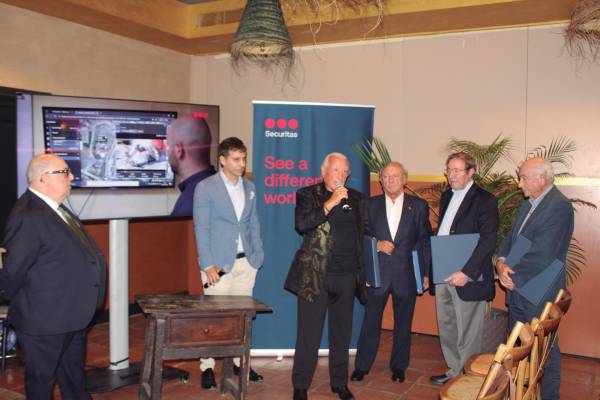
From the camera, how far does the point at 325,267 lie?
12.1 ft

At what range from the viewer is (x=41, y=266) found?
2.85 m

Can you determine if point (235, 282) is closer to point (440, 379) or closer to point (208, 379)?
point (208, 379)

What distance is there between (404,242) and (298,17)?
246 centimetres

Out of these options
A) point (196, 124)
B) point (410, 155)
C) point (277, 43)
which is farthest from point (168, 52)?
point (277, 43)

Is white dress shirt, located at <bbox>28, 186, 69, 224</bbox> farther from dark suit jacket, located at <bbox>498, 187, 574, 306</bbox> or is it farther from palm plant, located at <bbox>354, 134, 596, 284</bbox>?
dark suit jacket, located at <bbox>498, 187, 574, 306</bbox>

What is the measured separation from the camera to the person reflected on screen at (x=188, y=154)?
4344 millimetres

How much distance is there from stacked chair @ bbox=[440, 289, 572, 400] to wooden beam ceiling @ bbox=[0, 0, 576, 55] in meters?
2.81

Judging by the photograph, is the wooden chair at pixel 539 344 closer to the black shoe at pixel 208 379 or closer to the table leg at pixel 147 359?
the table leg at pixel 147 359

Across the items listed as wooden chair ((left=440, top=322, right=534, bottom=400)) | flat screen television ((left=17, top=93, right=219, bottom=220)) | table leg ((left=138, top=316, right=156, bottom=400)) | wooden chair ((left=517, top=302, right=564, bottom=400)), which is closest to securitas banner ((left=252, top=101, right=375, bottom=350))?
flat screen television ((left=17, top=93, right=219, bottom=220))

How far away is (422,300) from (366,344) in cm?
162

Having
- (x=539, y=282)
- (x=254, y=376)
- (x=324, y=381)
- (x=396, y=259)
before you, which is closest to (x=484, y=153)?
(x=396, y=259)

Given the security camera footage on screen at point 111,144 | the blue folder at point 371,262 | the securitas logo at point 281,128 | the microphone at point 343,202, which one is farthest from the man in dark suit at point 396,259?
the security camera footage on screen at point 111,144

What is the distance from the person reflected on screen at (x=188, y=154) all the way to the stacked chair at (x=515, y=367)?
2386 mm

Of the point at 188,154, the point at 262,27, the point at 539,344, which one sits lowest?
the point at 539,344
